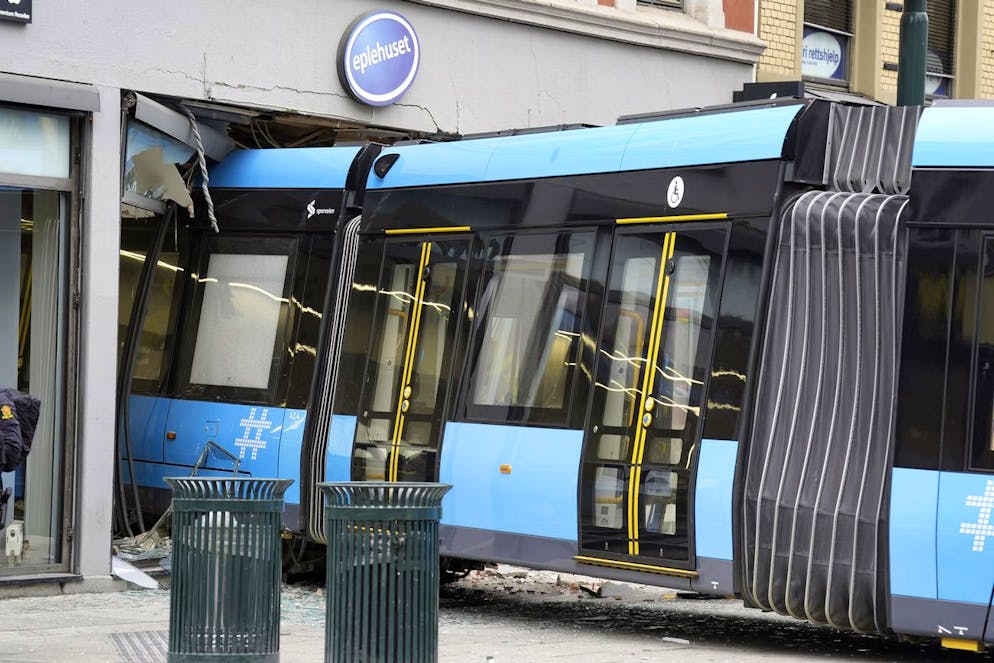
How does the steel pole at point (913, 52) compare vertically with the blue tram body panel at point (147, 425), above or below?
above

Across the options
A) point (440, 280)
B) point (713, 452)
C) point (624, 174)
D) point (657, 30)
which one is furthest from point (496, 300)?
point (657, 30)

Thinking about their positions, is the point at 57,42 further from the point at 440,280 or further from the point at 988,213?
the point at 988,213

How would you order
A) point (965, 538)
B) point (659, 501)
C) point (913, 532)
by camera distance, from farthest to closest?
point (659, 501)
point (913, 532)
point (965, 538)

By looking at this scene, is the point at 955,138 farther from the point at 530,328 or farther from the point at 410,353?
the point at 410,353

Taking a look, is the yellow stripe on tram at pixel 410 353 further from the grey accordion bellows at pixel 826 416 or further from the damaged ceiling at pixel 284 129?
the grey accordion bellows at pixel 826 416

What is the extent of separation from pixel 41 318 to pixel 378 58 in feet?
13.2

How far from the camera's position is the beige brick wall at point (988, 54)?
21.3 meters

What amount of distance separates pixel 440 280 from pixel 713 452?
279 centimetres

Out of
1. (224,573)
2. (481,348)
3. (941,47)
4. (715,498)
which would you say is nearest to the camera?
(224,573)

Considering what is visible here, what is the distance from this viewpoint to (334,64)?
14.9m

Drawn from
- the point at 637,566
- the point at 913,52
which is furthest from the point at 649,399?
the point at 913,52

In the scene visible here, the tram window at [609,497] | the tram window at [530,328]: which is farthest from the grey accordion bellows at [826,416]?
the tram window at [530,328]

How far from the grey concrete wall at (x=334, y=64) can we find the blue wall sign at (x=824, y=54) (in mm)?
1951

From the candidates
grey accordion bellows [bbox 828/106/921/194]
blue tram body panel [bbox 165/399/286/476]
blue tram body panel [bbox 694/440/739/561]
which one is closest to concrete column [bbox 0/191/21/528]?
blue tram body panel [bbox 165/399/286/476]
